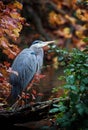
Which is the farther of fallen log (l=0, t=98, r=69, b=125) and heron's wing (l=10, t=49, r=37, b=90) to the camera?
heron's wing (l=10, t=49, r=37, b=90)

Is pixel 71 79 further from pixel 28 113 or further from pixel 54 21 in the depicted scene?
pixel 54 21

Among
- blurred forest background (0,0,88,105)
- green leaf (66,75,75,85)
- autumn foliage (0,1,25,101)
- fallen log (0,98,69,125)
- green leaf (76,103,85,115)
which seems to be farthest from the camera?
blurred forest background (0,0,88,105)

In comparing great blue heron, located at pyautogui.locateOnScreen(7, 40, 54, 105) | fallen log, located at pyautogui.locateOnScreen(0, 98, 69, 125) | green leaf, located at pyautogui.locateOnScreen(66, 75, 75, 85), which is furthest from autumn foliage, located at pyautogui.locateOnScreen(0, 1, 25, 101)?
green leaf, located at pyautogui.locateOnScreen(66, 75, 75, 85)

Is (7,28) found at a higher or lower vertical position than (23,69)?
higher

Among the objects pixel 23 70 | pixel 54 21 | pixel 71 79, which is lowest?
pixel 71 79

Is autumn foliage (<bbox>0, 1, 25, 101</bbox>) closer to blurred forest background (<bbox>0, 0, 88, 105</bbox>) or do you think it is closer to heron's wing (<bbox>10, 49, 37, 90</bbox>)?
heron's wing (<bbox>10, 49, 37, 90</bbox>)

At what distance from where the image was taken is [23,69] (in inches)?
232

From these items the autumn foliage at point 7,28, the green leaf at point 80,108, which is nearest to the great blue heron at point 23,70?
the autumn foliage at point 7,28

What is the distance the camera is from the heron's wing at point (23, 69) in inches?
227

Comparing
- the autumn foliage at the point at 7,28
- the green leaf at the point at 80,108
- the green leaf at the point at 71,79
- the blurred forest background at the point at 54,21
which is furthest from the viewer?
the blurred forest background at the point at 54,21

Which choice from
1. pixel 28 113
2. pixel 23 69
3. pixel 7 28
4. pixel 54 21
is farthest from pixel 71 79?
pixel 54 21

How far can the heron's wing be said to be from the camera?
18.9 feet

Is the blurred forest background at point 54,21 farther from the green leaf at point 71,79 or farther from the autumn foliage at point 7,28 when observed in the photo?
the green leaf at point 71,79

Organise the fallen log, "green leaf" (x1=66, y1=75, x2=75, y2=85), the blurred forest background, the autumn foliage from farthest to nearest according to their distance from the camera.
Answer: the blurred forest background < the autumn foliage < the fallen log < "green leaf" (x1=66, y1=75, x2=75, y2=85)
